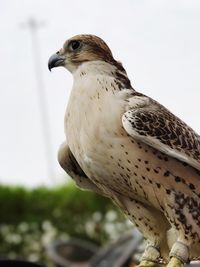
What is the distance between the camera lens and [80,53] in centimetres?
202

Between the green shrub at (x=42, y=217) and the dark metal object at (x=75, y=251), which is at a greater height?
the dark metal object at (x=75, y=251)

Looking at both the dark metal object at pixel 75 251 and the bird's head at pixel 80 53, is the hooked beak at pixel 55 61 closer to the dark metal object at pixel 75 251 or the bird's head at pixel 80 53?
the bird's head at pixel 80 53

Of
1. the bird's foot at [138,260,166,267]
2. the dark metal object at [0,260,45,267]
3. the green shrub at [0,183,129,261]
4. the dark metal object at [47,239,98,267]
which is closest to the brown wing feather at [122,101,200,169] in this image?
the bird's foot at [138,260,166,267]

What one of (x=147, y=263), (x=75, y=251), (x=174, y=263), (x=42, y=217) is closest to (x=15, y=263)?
(x=147, y=263)

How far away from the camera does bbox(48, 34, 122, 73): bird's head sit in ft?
6.63

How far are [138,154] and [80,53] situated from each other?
1.16ft

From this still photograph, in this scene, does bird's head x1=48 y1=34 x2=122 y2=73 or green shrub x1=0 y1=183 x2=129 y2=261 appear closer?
bird's head x1=48 y1=34 x2=122 y2=73

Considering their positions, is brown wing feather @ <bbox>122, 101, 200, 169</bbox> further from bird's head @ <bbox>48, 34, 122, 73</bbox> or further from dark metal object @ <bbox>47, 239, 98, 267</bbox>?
dark metal object @ <bbox>47, 239, 98, 267</bbox>

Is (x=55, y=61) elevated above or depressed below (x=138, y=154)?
above

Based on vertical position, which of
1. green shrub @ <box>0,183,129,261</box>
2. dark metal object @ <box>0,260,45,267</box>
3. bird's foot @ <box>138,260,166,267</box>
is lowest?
green shrub @ <box>0,183,129,261</box>

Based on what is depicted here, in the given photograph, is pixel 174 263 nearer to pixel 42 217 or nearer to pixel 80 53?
pixel 80 53

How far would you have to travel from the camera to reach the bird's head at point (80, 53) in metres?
2.02

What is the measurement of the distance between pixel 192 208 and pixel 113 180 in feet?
0.75

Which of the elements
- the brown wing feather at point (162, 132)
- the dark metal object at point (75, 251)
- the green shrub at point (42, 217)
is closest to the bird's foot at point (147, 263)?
the brown wing feather at point (162, 132)
